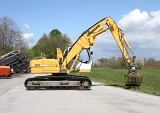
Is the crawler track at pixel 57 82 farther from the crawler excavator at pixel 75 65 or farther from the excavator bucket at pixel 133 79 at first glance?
the excavator bucket at pixel 133 79

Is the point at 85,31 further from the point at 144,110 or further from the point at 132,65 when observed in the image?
the point at 144,110

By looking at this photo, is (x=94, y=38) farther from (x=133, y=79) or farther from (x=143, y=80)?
(x=143, y=80)

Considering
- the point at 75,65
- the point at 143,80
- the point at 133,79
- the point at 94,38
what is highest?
the point at 94,38

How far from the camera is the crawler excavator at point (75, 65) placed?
23.3 m

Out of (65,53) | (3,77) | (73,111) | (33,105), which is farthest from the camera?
(3,77)

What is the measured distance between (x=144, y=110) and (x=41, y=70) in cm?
1252

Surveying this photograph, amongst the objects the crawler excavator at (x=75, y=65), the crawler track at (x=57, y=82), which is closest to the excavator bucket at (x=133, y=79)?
the crawler excavator at (x=75, y=65)

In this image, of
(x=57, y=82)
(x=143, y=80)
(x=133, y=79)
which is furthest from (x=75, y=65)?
(x=143, y=80)

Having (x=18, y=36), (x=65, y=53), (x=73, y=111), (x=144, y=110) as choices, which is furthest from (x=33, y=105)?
(x=18, y=36)

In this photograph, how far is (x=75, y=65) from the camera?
82.5ft

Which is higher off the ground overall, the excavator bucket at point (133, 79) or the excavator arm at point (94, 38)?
the excavator arm at point (94, 38)

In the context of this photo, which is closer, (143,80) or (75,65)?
(75,65)

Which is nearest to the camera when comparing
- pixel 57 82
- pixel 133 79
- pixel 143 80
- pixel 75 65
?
pixel 57 82

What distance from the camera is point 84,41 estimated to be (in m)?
25.6
